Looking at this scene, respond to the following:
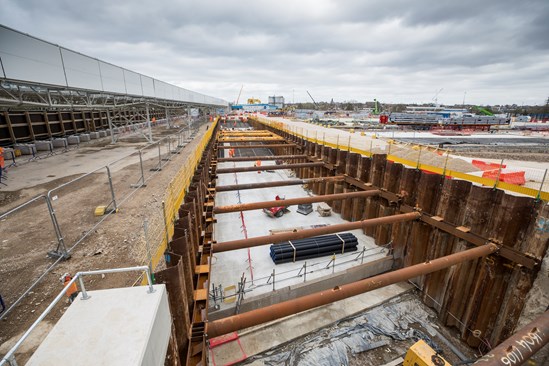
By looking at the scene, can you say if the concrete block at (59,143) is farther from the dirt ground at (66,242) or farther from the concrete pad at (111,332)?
the concrete pad at (111,332)

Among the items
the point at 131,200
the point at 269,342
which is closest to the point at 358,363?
the point at 269,342

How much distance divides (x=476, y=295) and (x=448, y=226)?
1948 millimetres

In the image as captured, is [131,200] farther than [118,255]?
Yes

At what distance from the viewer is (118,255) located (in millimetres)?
7406

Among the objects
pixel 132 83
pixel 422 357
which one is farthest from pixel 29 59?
pixel 422 357

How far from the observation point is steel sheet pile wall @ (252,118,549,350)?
20.2 ft

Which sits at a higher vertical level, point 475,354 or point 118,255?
point 118,255

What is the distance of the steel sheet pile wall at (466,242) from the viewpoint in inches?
243

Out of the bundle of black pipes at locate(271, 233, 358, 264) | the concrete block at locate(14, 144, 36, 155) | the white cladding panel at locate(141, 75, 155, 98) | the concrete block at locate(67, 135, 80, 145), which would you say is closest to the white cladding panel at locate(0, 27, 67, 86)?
the white cladding panel at locate(141, 75, 155, 98)

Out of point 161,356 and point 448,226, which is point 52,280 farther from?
point 448,226

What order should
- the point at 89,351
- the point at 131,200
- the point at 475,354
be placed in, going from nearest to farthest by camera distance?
1. the point at 89,351
2. the point at 475,354
3. the point at 131,200

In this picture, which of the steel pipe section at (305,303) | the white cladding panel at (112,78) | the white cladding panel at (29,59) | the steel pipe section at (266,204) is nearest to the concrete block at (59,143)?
the white cladding panel at (112,78)

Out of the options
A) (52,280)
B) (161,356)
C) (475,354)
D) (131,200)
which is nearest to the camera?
(161,356)

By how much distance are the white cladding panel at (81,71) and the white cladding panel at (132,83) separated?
4576 millimetres
